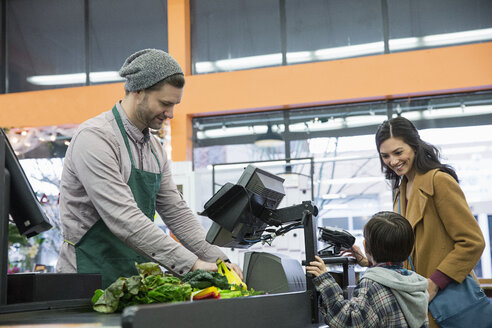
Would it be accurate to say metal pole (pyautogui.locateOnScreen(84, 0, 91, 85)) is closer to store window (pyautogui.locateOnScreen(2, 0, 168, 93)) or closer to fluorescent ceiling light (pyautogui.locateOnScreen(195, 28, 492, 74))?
store window (pyautogui.locateOnScreen(2, 0, 168, 93))

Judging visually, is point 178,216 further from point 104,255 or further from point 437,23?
point 437,23

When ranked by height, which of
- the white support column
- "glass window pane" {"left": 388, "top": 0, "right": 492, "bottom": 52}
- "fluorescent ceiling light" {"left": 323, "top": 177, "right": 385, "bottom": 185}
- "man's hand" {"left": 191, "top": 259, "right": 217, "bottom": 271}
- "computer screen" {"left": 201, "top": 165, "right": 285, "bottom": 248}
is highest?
"glass window pane" {"left": 388, "top": 0, "right": 492, "bottom": 52}

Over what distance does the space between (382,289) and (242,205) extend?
52 cm

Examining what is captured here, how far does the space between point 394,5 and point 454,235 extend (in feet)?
18.4

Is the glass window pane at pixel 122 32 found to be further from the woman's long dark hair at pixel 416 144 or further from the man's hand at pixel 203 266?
the man's hand at pixel 203 266

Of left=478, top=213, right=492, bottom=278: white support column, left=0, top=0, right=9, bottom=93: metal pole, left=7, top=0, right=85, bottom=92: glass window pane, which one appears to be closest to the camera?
left=478, top=213, right=492, bottom=278: white support column

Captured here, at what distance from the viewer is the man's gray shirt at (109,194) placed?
1708mm

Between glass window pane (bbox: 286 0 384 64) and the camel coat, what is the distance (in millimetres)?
5166

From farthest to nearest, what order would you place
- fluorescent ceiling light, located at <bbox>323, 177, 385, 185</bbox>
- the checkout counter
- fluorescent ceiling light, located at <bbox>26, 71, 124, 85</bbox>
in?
fluorescent ceiling light, located at <bbox>26, 71, 124, 85</bbox>, fluorescent ceiling light, located at <bbox>323, 177, 385, 185</bbox>, the checkout counter

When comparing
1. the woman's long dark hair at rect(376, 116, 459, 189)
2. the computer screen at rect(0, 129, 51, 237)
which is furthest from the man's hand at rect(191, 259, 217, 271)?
the woman's long dark hair at rect(376, 116, 459, 189)

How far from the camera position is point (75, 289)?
1.60m

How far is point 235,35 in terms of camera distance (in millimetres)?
7566

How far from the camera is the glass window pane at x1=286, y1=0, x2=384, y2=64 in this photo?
7.06 m

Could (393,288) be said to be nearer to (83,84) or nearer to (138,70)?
(138,70)
